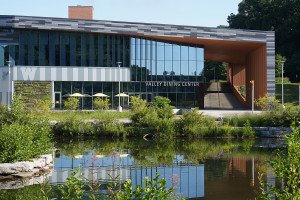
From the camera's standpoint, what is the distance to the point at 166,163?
19.5 metres

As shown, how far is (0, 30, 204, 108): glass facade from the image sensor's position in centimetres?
4662

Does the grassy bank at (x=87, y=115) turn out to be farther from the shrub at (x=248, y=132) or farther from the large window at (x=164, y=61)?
the large window at (x=164, y=61)

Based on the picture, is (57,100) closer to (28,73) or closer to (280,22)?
(28,73)

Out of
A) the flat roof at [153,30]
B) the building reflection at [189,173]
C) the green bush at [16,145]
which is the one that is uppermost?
the flat roof at [153,30]

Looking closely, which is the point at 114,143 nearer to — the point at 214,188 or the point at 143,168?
the point at 143,168

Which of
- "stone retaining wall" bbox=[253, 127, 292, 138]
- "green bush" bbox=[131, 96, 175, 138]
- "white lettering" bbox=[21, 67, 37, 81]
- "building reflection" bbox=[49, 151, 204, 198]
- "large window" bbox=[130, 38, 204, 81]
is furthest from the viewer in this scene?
"large window" bbox=[130, 38, 204, 81]

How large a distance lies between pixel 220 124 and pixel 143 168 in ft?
51.3

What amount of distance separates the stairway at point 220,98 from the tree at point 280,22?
1067 cm

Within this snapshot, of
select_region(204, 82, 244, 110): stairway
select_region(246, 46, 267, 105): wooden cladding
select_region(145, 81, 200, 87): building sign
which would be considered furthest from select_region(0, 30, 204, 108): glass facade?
select_region(204, 82, 244, 110): stairway

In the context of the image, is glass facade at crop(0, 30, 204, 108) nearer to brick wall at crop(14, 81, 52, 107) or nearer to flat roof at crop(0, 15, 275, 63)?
flat roof at crop(0, 15, 275, 63)

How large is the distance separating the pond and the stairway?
29824 millimetres

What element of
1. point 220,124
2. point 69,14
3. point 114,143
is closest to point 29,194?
point 114,143

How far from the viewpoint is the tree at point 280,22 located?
232 ft

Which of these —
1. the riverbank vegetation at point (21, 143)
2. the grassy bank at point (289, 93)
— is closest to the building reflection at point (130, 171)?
the riverbank vegetation at point (21, 143)
